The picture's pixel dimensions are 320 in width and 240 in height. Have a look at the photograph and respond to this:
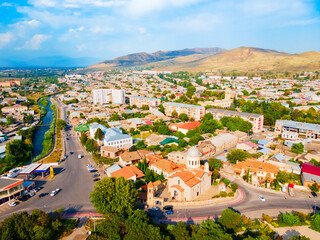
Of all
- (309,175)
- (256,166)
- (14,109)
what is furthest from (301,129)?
(14,109)

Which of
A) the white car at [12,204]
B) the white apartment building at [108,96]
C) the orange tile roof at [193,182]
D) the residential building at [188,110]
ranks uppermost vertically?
the white apartment building at [108,96]

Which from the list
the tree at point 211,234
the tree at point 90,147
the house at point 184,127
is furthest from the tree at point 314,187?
the tree at point 90,147

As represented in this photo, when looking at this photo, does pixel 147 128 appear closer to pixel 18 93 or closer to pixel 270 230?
pixel 270 230

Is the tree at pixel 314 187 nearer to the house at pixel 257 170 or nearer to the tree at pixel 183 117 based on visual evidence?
the house at pixel 257 170

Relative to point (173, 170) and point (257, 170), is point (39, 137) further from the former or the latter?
point (257, 170)

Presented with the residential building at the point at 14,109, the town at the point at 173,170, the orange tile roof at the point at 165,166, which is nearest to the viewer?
the town at the point at 173,170
